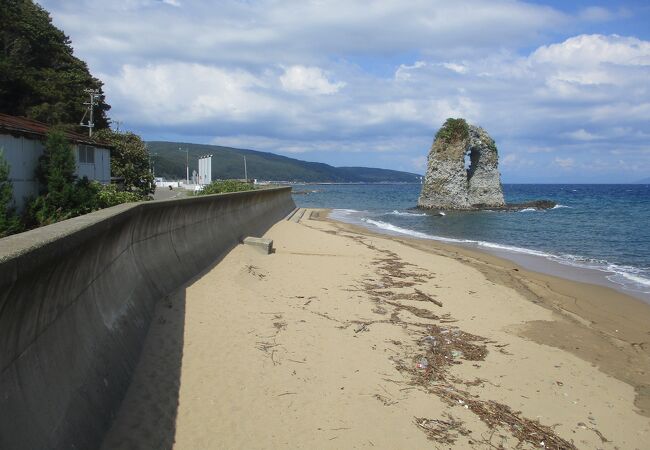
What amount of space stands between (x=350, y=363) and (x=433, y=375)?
0.98 meters

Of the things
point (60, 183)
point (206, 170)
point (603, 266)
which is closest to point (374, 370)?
point (60, 183)

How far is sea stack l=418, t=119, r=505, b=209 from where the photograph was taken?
197 feet

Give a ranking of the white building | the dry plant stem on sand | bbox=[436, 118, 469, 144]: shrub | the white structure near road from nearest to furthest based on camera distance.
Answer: the dry plant stem on sand < the white building < the white structure near road < bbox=[436, 118, 469, 144]: shrub

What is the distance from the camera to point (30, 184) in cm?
1394

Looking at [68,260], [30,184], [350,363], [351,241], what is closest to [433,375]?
[350,363]

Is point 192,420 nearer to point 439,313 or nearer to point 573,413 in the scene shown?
point 573,413

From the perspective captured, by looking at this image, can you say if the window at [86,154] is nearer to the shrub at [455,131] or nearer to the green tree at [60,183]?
the green tree at [60,183]

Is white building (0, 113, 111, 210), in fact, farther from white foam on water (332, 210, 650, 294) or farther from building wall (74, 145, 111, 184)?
white foam on water (332, 210, 650, 294)

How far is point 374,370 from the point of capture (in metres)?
6.34

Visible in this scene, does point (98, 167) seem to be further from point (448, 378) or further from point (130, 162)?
point (448, 378)

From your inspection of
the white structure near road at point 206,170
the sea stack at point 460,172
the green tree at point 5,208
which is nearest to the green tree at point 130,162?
the white structure near road at point 206,170

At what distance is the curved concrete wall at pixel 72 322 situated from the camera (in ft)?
10.0

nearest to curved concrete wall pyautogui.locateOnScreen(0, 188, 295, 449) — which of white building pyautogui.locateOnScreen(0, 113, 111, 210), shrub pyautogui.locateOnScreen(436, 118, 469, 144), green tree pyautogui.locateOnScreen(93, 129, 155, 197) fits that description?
white building pyautogui.locateOnScreen(0, 113, 111, 210)

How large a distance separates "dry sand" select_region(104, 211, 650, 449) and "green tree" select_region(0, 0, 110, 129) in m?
32.3
